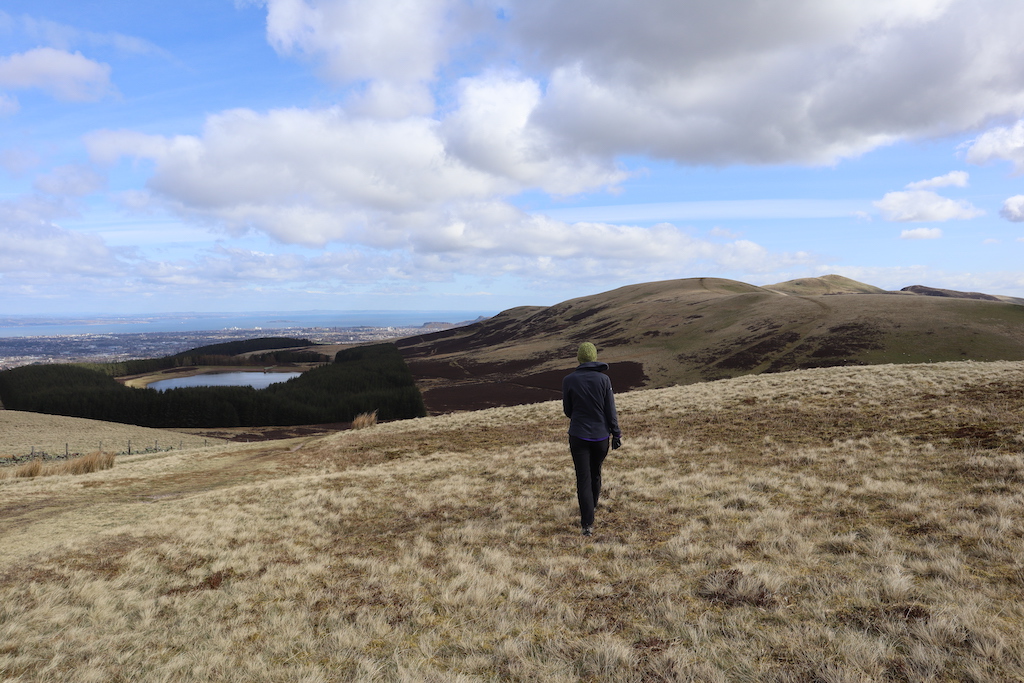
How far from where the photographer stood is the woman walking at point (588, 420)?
29.5ft

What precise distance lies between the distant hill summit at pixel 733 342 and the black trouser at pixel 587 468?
63890 mm

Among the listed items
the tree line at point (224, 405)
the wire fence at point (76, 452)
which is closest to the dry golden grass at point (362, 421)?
the wire fence at point (76, 452)

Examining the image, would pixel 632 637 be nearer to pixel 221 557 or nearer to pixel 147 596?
pixel 147 596

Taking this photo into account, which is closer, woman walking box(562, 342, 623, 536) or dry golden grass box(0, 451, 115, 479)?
woman walking box(562, 342, 623, 536)

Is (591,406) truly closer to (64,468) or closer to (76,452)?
(64,468)

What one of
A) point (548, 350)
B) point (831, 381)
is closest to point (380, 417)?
point (548, 350)

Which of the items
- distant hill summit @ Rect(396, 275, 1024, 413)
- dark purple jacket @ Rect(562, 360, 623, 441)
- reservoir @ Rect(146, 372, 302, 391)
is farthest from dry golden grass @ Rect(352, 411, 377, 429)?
reservoir @ Rect(146, 372, 302, 391)

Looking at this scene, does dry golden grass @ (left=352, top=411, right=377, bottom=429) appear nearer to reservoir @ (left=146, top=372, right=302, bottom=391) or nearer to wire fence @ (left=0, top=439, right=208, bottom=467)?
wire fence @ (left=0, top=439, right=208, bottom=467)

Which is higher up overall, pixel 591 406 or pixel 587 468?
pixel 591 406

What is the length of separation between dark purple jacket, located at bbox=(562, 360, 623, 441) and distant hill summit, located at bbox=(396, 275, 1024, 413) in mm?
64463

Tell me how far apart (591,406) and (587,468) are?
1268 millimetres

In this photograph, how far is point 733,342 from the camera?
8531 centimetres

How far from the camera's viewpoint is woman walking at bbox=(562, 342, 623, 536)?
8984mm

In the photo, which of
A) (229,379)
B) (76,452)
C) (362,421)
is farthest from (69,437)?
(229,379)
